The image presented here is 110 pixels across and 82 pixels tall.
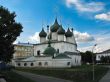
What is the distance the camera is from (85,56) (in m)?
160

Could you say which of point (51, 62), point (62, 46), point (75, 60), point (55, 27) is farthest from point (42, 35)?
point (51, 62)

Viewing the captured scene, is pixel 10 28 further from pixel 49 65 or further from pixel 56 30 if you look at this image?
pixel 56 30

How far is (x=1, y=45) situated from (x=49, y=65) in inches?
1971

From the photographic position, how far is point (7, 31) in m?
43.4

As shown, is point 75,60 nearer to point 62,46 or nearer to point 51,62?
point 62,46

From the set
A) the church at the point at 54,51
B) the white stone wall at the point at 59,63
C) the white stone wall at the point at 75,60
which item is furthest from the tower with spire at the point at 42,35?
the white stone wall at the point at 59,63

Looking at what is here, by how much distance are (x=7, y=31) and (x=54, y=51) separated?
52.5 meters

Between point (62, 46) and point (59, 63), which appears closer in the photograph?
point (59, 63)

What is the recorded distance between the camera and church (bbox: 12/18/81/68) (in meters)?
92.5

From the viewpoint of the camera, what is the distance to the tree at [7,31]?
43084 millimetres

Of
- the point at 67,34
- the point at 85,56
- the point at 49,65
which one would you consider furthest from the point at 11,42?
the point at 85,56

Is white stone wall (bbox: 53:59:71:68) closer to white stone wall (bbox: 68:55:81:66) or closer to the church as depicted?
the church

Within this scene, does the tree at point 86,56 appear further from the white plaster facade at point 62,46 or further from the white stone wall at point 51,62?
the white stone wall at point 51,62

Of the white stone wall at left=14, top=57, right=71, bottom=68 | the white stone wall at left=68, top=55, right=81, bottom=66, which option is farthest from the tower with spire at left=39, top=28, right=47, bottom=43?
the white stone wall at left=14, top=57, right=71, bottom=68
